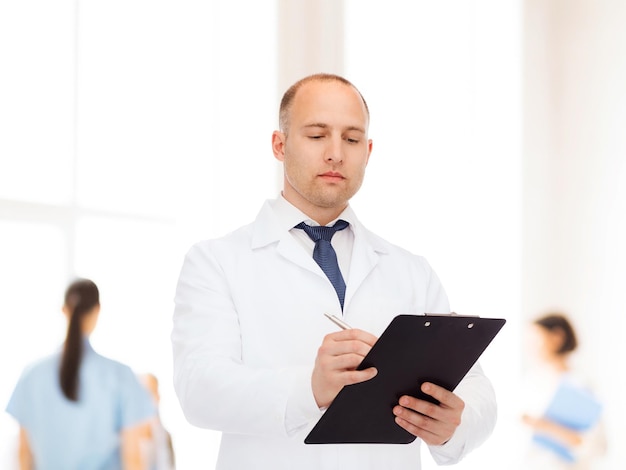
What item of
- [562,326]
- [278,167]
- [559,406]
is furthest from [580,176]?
[278,167]

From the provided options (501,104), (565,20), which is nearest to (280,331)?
(501,104)

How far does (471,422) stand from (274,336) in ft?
1.32

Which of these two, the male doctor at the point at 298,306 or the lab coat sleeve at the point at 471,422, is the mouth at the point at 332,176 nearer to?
the male doctor at the point at 298,306

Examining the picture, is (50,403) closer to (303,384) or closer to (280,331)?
(280,331)

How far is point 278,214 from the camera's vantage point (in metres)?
1.84

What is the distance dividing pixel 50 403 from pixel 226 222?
3.08ft

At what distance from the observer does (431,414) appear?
1.44 metres

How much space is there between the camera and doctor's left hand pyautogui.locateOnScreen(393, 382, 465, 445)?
1.42 metres

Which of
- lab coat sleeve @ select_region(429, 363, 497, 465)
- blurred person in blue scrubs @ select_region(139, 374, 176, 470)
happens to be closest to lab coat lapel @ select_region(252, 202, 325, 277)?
lab coat sleeve @ select_region(429, 363, 497, 465)

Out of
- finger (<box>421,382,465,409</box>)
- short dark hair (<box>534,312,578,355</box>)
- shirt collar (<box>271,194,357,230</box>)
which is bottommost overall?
short dark hair (<box>534,312,578,355</box>)

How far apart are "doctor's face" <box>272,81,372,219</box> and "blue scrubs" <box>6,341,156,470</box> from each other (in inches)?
43.7

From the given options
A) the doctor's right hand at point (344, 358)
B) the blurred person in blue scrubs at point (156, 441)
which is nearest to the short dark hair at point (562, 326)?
the blurred person in blue scrubs at point (156, 441)

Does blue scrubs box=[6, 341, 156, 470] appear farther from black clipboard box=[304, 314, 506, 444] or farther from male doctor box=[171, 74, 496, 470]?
black clipboard box=[304, 314, 506, 444]

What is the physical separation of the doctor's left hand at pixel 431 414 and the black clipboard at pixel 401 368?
1cm
